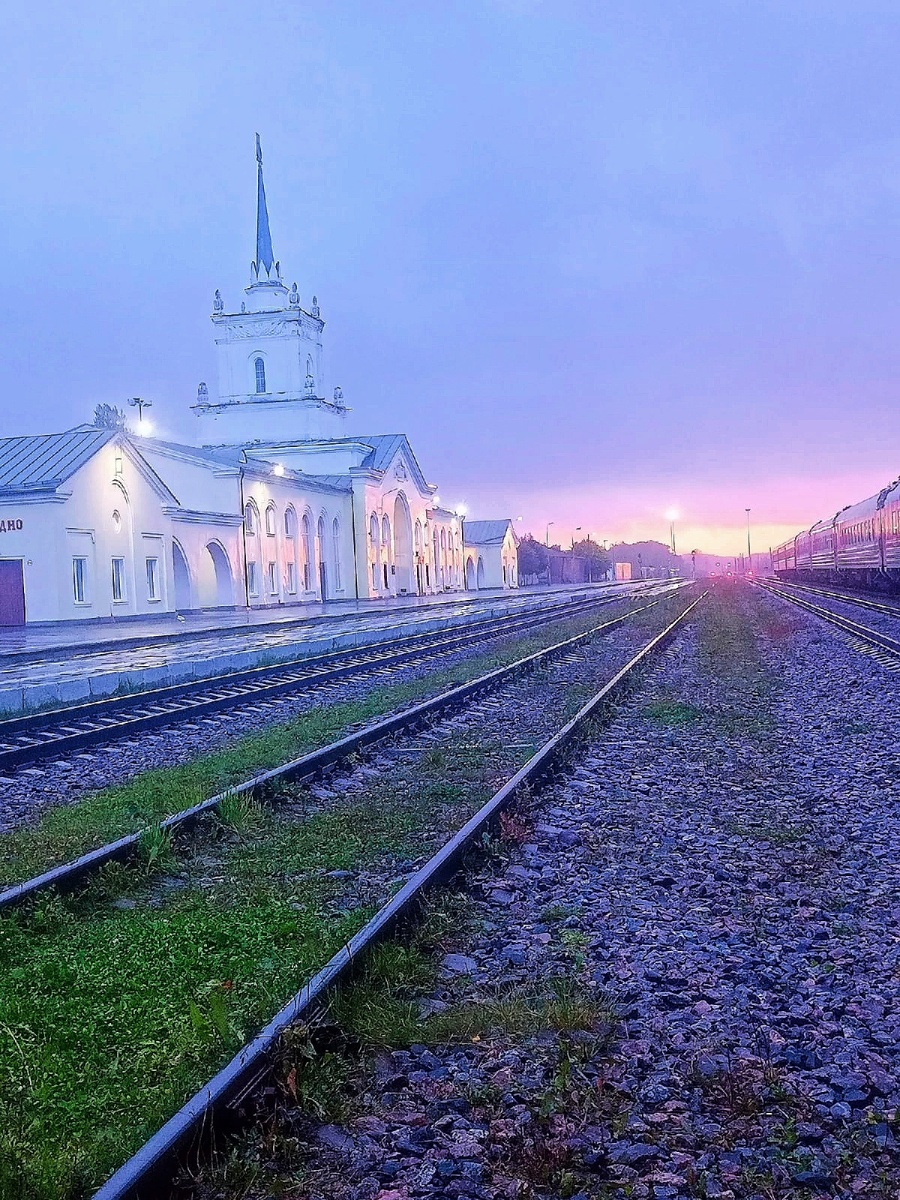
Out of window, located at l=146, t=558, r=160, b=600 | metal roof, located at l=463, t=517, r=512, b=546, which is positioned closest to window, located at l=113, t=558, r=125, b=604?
window, located at l=146, t=558, r=160, b=600

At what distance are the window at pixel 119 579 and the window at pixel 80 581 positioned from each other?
6.03 feet

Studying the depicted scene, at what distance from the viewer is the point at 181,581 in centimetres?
4575

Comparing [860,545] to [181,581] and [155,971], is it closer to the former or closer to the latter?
[181,581]

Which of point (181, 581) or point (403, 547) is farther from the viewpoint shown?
point (403, 547)

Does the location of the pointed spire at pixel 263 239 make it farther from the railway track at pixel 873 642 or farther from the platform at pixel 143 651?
the railway track at pixel 873 642

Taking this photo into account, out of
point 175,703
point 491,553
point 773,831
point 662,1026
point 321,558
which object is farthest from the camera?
point 491,553

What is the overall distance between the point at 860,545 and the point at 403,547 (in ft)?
137

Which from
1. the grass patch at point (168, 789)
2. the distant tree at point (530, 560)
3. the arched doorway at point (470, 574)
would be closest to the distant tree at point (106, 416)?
the grass patch at point (168, 789)

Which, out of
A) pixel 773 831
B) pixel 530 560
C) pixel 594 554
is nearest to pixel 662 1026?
pixel 773 831

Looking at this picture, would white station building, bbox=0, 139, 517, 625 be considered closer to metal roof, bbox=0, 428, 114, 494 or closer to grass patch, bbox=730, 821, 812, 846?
metal roof, bbox=0, 428, 114, 494

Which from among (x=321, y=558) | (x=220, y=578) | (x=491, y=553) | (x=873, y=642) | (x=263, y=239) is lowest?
(x=873, y=642)

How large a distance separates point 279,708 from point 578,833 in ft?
25.8

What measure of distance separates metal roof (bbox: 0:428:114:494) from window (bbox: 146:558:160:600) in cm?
548

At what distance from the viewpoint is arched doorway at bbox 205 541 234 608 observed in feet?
160
